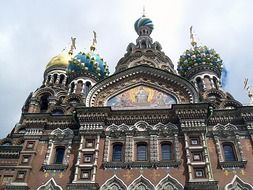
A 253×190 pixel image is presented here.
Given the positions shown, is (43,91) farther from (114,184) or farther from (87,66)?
(114,184)

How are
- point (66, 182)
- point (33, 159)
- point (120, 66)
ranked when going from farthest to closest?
point (120, 66) → point (33, 159) → point (66, 182)

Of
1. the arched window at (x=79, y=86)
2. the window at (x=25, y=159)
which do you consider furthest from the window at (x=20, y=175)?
the arched window at (x=79, y=86)

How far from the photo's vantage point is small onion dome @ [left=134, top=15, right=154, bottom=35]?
25.5 m

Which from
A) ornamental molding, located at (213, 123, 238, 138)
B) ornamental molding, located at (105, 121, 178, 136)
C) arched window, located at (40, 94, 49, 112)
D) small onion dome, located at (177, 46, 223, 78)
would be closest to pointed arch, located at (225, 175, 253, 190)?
ornamental molding, located at (213, 123, 238, 138)

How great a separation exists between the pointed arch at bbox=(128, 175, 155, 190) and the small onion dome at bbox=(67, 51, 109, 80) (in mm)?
9000

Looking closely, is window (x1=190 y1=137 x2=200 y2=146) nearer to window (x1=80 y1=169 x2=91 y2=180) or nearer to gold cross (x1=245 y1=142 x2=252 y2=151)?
gold cross (x1=245 y1=142 x2=252 y2=151)

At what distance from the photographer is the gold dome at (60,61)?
23000 millimetres

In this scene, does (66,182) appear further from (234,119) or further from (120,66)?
(120,66)

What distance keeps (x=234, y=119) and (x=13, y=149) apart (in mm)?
8225

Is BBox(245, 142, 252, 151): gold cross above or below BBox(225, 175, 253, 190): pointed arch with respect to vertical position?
above

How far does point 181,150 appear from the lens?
38.7 feet

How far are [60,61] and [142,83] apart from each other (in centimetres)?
990

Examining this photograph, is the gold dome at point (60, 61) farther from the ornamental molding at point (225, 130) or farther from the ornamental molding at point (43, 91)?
the ornamental molding at point (225, 130)

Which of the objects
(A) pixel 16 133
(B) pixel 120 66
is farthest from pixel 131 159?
(B) pixel 120 66
